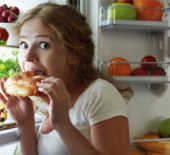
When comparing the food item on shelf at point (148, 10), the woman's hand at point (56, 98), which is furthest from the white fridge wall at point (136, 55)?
the woman's hand at point (56, 98)

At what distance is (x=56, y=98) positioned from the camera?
74 cm

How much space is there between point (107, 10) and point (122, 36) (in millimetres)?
169

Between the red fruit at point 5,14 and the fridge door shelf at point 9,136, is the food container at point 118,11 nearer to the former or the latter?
the red fruit at point 5,14

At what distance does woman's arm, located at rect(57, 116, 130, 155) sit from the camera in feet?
2.52

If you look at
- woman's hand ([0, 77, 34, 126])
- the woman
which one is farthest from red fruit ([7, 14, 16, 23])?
woman's hand ([0, 77, 34, 126])

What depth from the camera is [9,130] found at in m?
1.02

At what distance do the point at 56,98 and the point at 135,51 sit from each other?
0.93m

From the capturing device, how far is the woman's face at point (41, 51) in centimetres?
86

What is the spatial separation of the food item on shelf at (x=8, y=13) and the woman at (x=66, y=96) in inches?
9.8

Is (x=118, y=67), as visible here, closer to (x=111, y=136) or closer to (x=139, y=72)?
(x=139, y=72)

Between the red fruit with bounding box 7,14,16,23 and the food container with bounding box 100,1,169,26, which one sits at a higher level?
the food container with bounding box 100,1,169,26

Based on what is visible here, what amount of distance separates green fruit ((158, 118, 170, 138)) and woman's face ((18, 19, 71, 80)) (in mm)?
858

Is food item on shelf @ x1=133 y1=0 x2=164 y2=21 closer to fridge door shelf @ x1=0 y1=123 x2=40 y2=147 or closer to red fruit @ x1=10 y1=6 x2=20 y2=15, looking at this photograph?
red fruit @ x1=10 y1=6 x2=20 y2=15

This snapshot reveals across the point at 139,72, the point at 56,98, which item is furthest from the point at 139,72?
the point at 56,98
